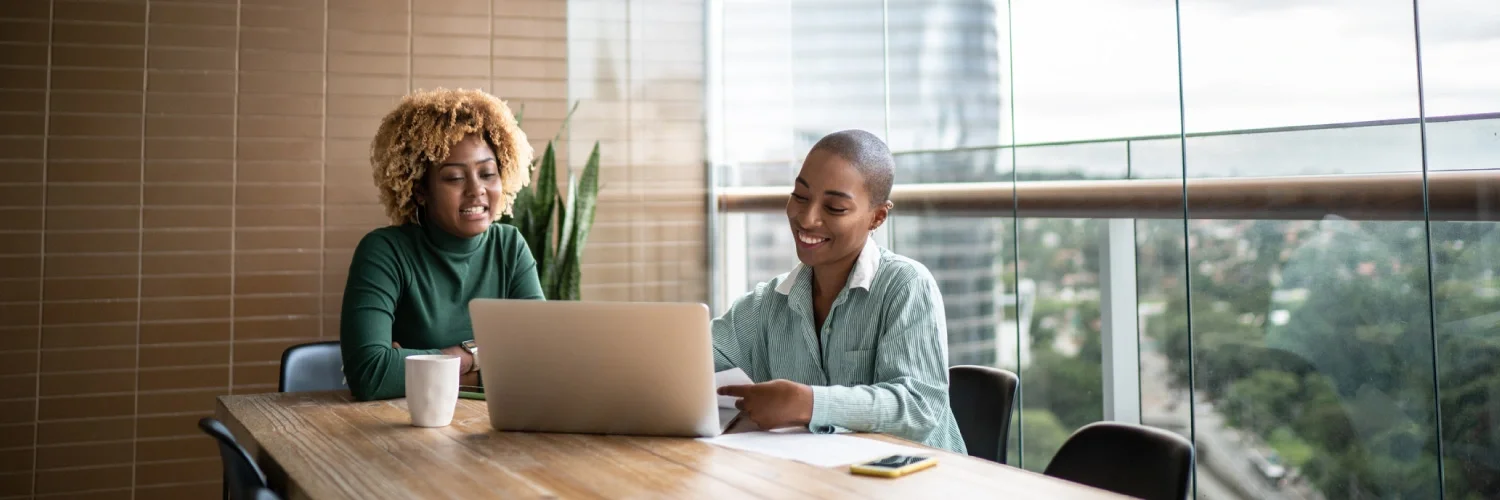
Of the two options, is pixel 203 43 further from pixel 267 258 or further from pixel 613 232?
pixel 613 232

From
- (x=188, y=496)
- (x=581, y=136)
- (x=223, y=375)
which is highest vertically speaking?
(x=581, y=136)

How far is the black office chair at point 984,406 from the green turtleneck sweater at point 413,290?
1.13 meters

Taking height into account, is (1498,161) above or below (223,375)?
above

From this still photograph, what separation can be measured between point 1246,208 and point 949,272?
3.21 ft

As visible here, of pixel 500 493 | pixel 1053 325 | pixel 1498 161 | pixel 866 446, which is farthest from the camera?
pixel 1053 325

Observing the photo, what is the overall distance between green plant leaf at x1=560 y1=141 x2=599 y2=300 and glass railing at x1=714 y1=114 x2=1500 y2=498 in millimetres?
1474

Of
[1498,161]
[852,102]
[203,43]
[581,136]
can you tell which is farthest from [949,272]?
[203,43]

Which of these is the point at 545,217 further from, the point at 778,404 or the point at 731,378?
the point at 778,404

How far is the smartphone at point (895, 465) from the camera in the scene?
1492 mm

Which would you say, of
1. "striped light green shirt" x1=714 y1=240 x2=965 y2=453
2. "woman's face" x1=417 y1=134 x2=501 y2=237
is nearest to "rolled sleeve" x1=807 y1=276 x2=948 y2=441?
"striped light green shirt" x1=714 y1=240 x2=965 y2=453

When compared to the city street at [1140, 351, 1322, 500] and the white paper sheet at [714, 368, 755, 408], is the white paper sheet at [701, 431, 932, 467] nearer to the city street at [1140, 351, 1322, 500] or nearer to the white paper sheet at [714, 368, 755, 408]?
the white paper sheet at [714, 368, 755, 408]

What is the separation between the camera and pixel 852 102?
12.2ft

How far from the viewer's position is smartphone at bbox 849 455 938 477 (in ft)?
4.90

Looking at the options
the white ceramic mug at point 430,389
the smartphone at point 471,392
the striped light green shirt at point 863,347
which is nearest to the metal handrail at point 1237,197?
the striped light green shirt at point 863,347
